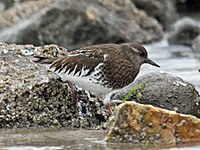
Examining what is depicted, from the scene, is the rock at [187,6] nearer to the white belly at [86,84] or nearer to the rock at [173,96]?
the rock at [173,96]

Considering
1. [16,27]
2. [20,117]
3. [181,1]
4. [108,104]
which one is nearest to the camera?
[20,117]

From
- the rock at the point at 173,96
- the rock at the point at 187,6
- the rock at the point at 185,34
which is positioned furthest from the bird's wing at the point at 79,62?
the rock at the point at 187,6

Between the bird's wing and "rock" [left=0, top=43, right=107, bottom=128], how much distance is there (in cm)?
13

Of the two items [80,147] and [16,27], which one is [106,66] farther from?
[16,27]

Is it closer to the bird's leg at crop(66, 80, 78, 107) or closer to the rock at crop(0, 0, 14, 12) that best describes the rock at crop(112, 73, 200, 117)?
the bird's leg at crop(66, 80, 78, 107)

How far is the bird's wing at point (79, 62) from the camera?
6.13 metres

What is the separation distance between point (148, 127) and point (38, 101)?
4.21 ft

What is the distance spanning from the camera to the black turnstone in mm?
6117

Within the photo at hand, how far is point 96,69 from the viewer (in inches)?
242

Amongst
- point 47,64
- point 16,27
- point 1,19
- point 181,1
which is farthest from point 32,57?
point 181,1

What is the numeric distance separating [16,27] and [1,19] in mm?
1390

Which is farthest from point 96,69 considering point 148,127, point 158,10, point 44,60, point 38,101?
point 158,10

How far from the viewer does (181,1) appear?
19.5m

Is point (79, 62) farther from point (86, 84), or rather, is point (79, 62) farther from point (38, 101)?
point (38, 101)
